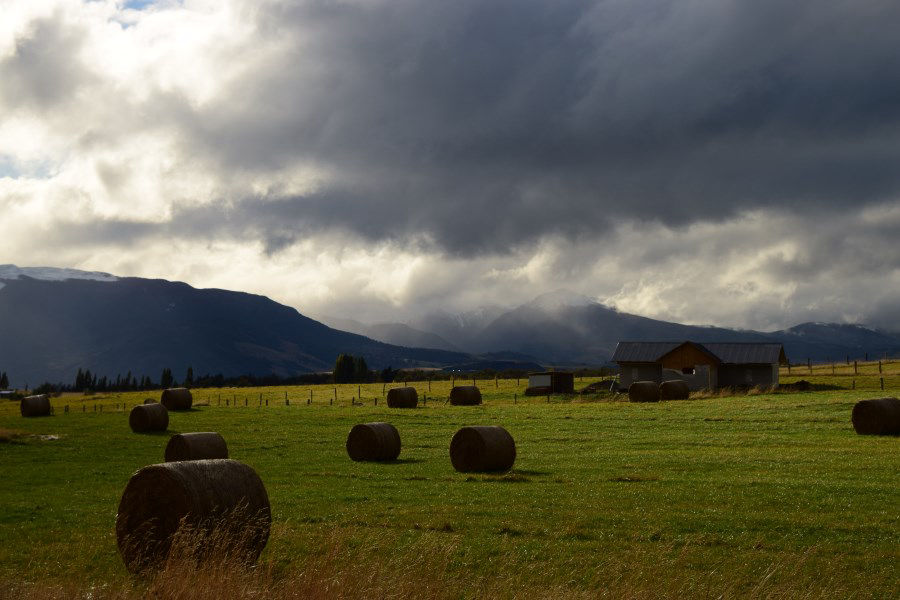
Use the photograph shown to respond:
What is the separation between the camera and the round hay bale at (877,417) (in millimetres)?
38812

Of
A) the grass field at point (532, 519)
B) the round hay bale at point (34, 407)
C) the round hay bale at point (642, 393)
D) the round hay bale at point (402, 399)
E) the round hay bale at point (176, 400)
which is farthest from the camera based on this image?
the round hay bale at point (176, 400)

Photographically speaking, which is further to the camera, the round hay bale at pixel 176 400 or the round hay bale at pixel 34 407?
the round hay bale at pixel 176 400

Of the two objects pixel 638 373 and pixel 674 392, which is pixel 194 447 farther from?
pixel 638 373

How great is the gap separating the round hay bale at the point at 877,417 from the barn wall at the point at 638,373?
5134 cm

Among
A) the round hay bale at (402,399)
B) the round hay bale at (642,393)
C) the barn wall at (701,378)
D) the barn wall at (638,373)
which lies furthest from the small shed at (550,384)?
the round hay bale at (402,399)

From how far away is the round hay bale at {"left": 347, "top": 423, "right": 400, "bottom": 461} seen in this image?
34.7 m

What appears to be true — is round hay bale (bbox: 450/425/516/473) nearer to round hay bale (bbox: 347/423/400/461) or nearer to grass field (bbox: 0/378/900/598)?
grass field (bbox: 0/378/900/598)

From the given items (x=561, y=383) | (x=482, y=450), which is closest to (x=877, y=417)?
(x=482, y=450)

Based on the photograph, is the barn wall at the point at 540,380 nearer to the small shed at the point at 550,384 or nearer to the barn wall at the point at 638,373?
the small shed at the point at 550,384

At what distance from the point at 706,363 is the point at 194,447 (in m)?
66.5

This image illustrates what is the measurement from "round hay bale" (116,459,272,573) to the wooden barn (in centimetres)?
7631

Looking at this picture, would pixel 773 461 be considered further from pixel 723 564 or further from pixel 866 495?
pixel 723 564

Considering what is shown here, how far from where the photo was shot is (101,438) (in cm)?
4784

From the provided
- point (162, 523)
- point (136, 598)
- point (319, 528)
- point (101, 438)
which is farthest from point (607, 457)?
point (101, 438)
